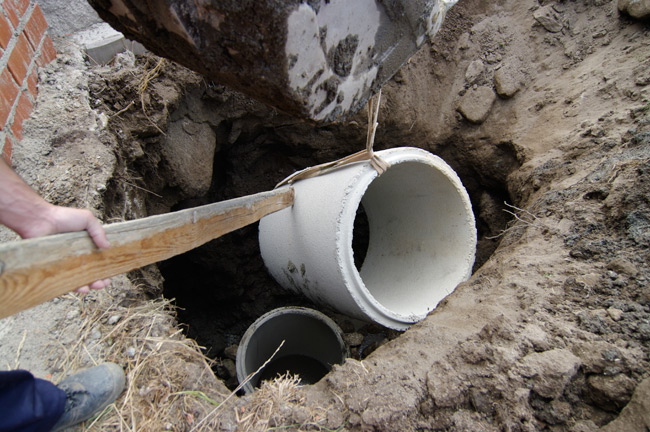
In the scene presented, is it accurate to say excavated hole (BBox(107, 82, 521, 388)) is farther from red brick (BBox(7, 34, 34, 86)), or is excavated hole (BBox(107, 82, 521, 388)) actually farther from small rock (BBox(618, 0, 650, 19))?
small rock (BBox(618, 0, 650, 19))

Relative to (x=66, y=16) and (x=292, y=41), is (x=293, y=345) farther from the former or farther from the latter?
(x=66, y=16)

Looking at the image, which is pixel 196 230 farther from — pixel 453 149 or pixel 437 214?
pixel 453 149

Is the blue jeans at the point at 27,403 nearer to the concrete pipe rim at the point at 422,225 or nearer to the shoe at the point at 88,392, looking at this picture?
the shoe at the point at 88,392

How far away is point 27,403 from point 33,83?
137 centimetres

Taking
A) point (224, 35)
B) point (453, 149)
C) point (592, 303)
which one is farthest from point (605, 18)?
point (224, 35)

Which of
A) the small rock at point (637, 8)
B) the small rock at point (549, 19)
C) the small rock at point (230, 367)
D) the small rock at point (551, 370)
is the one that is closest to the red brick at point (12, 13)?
the small rock at point (230, 367)

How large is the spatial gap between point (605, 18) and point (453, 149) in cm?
101

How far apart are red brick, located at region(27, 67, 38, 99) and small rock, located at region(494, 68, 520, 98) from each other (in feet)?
7.71

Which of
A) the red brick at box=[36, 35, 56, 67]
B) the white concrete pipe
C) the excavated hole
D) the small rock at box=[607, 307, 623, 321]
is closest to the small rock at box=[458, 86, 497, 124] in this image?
the excavated hole

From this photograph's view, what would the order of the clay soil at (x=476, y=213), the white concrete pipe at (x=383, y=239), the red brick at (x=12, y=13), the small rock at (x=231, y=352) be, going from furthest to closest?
the small rock at (x=231, y=352)
the white concrete pipe at (x=383, y=239)
the red brick at (x=12, y=13)
the clay soil at (x=476, y=213)

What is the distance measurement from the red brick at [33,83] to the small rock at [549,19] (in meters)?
2.63

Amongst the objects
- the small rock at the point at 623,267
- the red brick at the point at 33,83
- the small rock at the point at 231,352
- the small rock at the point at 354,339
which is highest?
the red brick at the point at 33,83

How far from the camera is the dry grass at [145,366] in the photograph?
105 cm

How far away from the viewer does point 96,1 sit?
704 mm
